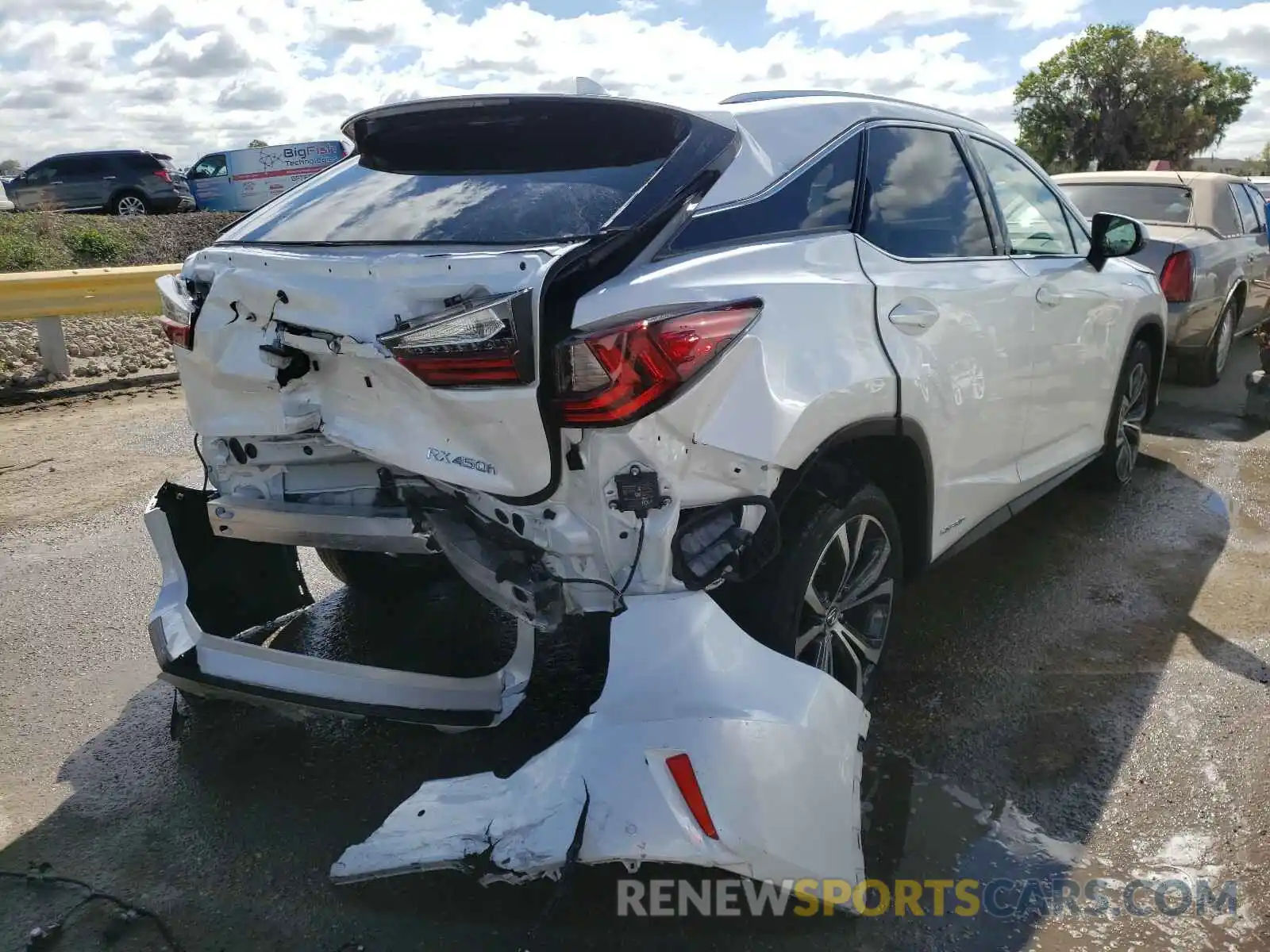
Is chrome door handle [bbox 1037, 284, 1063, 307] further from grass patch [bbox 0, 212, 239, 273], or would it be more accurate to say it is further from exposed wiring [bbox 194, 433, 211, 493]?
grass patch [bbox 0, 212, 239, 273]

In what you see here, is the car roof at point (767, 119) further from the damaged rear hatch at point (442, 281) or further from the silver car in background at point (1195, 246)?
the silver car in background at point (1195, 246)

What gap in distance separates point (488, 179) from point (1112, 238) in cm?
300

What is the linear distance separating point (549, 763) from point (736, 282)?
1.20m

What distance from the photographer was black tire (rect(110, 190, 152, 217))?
21484 millimetres

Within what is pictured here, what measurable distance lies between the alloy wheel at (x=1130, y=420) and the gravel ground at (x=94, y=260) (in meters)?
7.42

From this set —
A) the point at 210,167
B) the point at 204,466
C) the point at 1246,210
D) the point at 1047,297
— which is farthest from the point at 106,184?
the point at 1047,297

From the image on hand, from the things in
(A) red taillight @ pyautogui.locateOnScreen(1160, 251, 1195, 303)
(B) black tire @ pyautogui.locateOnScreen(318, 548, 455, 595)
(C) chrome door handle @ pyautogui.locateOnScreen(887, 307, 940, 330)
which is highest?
(C) chrome door handle @ pyautogui.locateOnScreen(887, 307, 940, 330)

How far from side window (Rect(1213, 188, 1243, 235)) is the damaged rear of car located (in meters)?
6.64

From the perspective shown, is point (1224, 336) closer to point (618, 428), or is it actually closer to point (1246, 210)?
point (1246, 210)

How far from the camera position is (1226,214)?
8266mm

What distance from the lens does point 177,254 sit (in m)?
15.5

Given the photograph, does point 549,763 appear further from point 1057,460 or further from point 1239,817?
point 1057,460

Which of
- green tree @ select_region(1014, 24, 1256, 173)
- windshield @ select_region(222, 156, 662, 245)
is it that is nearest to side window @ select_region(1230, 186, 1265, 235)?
windshield @ select_region(222, 156, 662, 245)

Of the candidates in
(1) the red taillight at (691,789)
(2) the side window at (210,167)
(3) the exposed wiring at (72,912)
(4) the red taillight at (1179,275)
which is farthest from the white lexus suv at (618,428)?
(2) the side window at (210,167)
